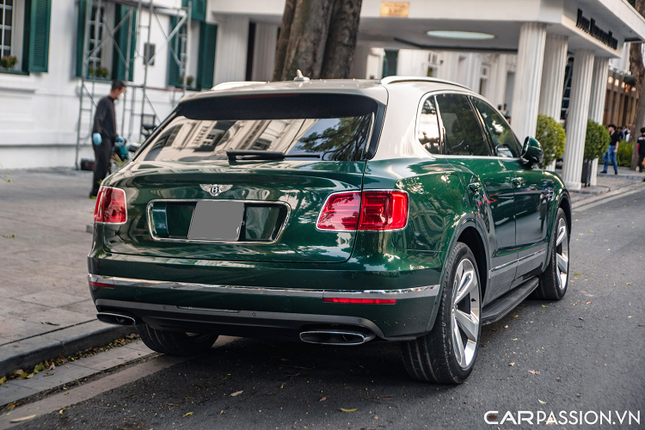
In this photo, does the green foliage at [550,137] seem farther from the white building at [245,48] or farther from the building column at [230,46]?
the building column at [230,46]

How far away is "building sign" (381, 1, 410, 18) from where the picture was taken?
56.8 ft

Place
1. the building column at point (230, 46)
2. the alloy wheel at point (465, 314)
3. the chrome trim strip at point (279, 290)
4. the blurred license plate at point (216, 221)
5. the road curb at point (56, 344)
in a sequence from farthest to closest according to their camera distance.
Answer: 1. the building column at point (230, 46)
2. the road curb at point (56, 344)
3. the alloy wheel at point (465, 314)
4. the blurred license plate at point (216, 221)
5. the chrome trim strip at point (279, 290)

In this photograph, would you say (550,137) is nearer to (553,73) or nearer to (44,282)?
(553,73)

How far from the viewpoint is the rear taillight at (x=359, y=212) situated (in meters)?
3.71

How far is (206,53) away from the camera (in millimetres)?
20719

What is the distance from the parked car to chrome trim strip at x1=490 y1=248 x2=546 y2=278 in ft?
1.10

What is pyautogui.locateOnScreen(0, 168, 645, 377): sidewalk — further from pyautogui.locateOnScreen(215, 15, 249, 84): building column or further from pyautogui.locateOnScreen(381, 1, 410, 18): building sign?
pyautogui.locateOnScreen(215, 15, 249, 84): building column

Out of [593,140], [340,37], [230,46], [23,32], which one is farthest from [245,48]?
[340,37]

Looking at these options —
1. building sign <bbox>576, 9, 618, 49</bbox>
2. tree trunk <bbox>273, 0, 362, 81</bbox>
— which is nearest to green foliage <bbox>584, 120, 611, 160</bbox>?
building sign <bbox>576, 9, 618, 49</bbox>

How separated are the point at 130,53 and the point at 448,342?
50.1 ft

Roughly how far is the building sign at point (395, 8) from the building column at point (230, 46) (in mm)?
4893

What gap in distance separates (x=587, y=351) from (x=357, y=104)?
8.07ft

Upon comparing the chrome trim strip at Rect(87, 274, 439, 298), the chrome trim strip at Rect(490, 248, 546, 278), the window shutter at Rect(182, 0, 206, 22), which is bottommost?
the chrome trim strip at Rect(490, 248, 546, 278)

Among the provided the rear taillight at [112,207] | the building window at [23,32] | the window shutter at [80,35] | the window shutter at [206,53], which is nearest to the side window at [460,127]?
the rear taillight at [112,207]
